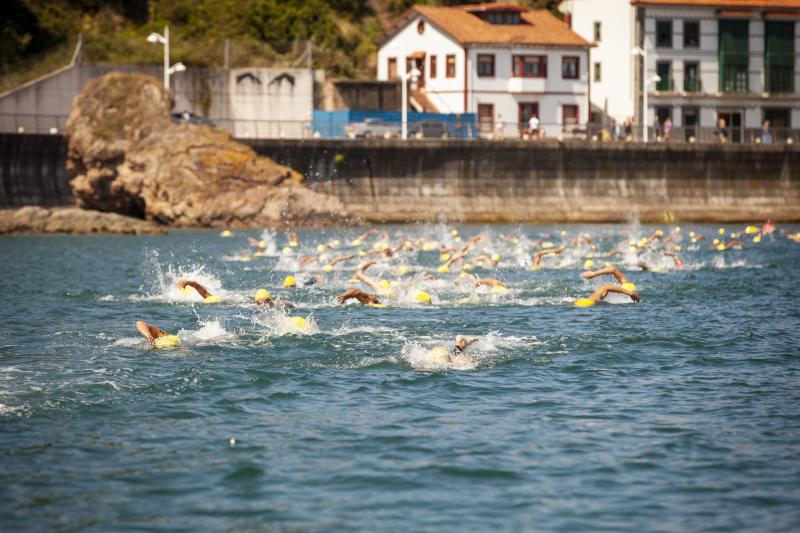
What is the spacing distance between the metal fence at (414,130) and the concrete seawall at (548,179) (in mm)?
1382

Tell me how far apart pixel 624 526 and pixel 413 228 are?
45.3m

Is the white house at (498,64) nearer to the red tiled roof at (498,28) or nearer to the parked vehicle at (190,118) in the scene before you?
the red tiled roof at (498,28)

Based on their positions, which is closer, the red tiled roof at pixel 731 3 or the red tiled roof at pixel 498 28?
the red tiled roof at pixel 498 28

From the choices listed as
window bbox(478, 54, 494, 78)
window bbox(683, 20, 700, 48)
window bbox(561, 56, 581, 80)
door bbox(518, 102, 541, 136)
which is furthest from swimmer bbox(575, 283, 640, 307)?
window bbox(683, 20, 700, 48)

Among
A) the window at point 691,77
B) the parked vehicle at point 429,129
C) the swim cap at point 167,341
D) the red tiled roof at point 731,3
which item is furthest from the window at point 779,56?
the swim cap at point 167,341

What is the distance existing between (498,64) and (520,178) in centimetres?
1444

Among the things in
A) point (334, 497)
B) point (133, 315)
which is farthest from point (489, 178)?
point (334, 497)

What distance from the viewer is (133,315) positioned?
26.9 m

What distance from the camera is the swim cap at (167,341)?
71.1 feet

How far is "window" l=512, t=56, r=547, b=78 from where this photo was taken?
73375 millimetres

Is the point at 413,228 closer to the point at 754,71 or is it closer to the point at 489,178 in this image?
the point at 489,178

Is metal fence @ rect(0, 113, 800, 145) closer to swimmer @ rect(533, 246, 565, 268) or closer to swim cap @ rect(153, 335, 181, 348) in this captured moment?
swimmer @ rect(533, 246, 565, 268)

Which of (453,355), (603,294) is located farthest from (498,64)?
(453,355)

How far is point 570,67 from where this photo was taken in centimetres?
7500
